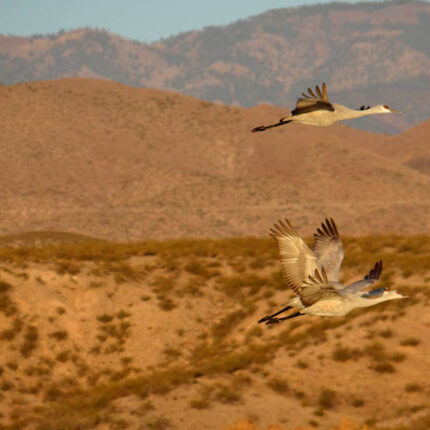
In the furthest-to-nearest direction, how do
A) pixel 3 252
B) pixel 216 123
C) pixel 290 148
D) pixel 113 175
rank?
pixel 216 123 → pixel 290 148 → pixel 113 175 → pixel 3 252

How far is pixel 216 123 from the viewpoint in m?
146

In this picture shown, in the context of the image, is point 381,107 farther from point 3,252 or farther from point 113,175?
point 113,175

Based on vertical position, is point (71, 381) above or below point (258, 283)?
below

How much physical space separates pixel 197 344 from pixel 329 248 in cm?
2237

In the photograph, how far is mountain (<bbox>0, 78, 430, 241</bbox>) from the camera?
106812 millimetres

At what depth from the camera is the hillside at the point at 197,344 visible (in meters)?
22.1

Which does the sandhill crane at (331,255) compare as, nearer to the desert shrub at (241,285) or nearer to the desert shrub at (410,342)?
the desert shrub at (410,342)

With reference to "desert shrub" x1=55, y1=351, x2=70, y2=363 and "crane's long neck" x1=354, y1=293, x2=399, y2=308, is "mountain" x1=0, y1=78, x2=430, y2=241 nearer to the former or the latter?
"desert shrub" x1=55, y1=351, x2=70, y2=363

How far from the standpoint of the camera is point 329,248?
343 inches

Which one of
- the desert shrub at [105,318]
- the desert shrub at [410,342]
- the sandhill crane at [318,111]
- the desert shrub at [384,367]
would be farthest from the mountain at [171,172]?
the sandhill crane at [318,111]

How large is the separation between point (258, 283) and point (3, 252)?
12.2 metres

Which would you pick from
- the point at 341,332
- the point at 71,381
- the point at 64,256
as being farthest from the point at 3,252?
the point at 341,332

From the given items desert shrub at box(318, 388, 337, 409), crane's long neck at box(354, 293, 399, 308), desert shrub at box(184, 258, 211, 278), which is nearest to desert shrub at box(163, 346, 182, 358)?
desert shrub at box(184, 258, 211, 278)

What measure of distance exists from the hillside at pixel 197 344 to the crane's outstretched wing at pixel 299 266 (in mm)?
9808
